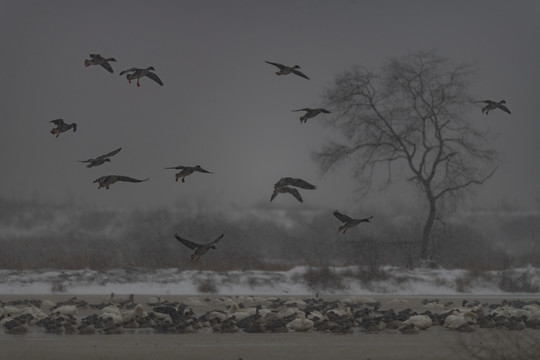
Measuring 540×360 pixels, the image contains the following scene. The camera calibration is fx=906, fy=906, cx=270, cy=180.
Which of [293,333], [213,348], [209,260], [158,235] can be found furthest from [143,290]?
[213,348]

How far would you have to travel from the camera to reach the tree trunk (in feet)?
150

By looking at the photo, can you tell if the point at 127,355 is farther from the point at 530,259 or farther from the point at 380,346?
the point at 530,259

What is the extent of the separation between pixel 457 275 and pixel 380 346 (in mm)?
23721

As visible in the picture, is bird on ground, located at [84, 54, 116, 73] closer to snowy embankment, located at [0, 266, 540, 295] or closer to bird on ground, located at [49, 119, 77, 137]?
bird on ground, located at [49, 119, 77, 137]

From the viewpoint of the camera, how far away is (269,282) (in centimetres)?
3684

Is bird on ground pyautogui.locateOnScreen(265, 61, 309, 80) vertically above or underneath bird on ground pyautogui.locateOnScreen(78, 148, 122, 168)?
above

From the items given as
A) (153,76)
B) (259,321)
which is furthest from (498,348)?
(153,76)

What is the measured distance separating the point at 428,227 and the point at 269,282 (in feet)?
41.3

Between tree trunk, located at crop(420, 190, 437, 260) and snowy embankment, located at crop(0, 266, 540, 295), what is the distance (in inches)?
227

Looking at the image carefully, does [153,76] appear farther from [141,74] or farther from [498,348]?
[498,348]

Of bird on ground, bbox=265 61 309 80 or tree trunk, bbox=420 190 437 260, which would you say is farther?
tree trunk, bbox=420 190 437 260

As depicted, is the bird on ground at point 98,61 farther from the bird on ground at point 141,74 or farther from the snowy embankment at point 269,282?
the snowy embankment at point 269,282

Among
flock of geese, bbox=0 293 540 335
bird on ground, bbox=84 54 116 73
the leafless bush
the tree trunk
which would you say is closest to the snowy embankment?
the tree trunk

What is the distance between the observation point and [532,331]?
66.2 ft
